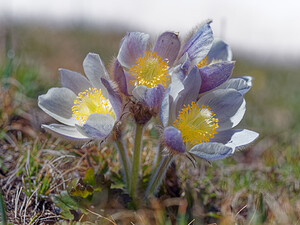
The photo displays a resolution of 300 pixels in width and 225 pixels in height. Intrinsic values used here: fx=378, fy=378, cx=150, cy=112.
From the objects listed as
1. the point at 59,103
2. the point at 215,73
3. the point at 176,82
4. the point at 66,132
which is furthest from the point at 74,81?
the point at 215,73

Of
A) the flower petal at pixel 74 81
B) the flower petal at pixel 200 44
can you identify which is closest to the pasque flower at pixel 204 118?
the flower petal at pixel 200 44

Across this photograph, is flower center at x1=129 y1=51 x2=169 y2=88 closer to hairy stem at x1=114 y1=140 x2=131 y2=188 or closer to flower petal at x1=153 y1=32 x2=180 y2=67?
flower petal at x1=153 y1=32 x2=180 y2=67

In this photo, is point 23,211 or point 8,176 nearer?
point 23,211

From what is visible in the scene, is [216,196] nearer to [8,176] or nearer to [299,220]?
[299,220]

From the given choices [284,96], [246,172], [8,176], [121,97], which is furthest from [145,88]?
[284,96]

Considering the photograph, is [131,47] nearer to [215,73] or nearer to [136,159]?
[215,73]

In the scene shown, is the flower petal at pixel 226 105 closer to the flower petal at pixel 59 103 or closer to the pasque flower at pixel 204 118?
the pasque flower at pixel 204 118

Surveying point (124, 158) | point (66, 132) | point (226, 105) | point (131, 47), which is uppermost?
point (131, 47)
